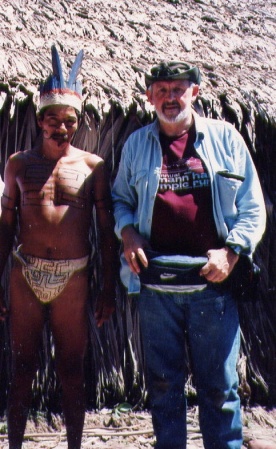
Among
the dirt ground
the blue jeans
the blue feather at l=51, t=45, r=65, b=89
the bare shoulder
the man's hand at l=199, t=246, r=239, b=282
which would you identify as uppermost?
the blue feather at l=51, t=45, r=65, b=89

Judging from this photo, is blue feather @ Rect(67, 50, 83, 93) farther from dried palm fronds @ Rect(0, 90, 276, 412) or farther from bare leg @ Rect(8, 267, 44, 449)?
bare leg @ Rect(8, 267, 44, 449)

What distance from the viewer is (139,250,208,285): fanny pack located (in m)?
2.74

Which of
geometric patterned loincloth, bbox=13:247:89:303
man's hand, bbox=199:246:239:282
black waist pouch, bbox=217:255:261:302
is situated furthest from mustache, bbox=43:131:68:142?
black waist pouch, bbox=217:255:261:302

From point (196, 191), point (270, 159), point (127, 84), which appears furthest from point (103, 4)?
point (196, 191)

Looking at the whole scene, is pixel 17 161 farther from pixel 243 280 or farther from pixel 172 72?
pixel 243 280

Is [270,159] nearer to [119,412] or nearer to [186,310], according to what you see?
[186,310]

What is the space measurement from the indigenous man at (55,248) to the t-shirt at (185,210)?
1.34 feet

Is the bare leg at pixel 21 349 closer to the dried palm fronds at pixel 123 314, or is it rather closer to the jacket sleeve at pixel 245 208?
the dried palm fronds at pixel 123 314

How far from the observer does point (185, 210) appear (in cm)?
278

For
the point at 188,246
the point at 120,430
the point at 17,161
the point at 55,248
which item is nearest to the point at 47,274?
the point at 55,248

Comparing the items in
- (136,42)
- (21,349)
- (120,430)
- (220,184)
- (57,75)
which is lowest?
(120,430)

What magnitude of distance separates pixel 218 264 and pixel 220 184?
37 centimetres

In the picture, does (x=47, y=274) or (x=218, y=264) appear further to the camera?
(x=47, y=274)

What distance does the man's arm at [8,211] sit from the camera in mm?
3092
